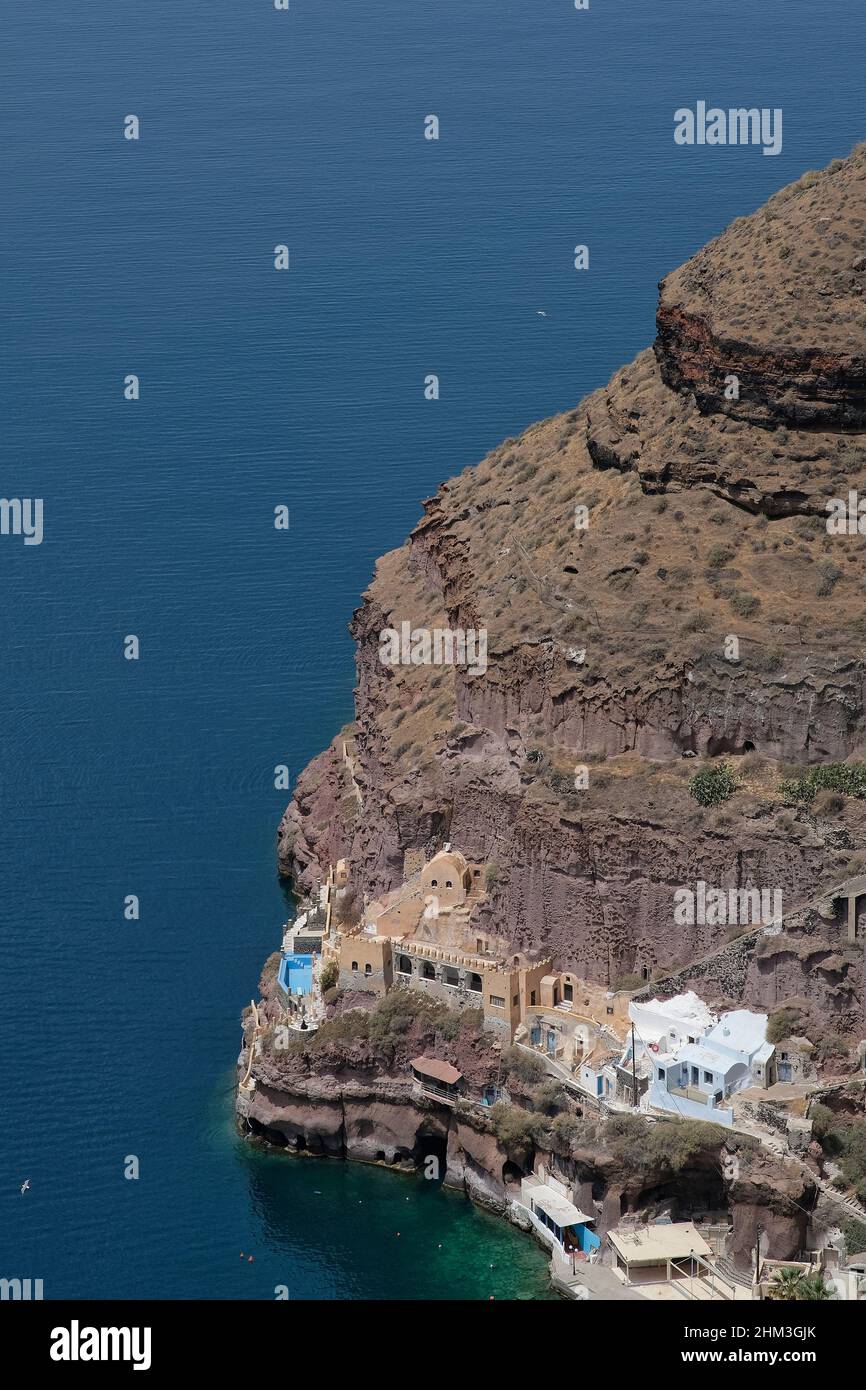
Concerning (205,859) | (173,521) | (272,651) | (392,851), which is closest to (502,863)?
(392,851)

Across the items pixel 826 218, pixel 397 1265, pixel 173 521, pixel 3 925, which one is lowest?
pixel 397 1265

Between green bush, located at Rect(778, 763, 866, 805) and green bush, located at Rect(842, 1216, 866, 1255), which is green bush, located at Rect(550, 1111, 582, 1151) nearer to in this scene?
green bush, located at Rect(842, 1216, 866, 1255)

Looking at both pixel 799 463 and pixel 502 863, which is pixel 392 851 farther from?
pixel 799 463

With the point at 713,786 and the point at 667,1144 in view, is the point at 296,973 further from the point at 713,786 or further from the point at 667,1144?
the point at 667,1144

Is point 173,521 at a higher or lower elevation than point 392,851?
higher

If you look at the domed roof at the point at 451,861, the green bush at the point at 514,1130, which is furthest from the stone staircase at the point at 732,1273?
the domed roof at the point at 451,861

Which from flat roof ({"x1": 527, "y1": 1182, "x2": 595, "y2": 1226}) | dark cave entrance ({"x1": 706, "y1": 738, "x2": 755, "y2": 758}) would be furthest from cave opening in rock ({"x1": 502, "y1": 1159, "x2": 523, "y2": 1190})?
dark cave entrance ({"x1": 706, "y1": 738, "x2": 755, "y2": 758})

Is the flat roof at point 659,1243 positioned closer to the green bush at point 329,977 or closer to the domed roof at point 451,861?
the green bush at point 329,977
